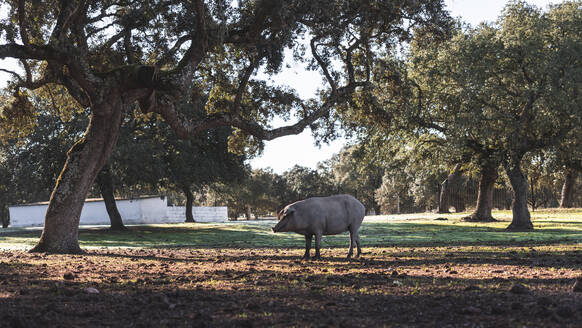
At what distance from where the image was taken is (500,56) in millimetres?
27578

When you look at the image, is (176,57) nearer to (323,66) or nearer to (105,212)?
(323,66)

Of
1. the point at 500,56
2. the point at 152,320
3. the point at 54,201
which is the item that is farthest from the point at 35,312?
the point at 500,56

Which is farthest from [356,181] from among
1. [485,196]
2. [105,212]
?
[485,196]

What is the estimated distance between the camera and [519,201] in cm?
2969

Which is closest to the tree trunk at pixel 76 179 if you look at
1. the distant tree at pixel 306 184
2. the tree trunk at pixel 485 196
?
the tree trunk at pixel 485 196

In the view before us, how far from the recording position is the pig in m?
12.6

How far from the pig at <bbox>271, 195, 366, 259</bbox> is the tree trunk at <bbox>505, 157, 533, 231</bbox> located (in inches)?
766

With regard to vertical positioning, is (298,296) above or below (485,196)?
below

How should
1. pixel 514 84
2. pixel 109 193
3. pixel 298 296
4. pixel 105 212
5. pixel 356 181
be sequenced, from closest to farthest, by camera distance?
pixel 298 296 < pixel 514 84 < pixel 109 193 < pixel 105 212 < pixel 356 181

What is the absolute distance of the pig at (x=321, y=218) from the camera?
494 inches

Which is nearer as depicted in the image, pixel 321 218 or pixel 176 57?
pixel 321 218

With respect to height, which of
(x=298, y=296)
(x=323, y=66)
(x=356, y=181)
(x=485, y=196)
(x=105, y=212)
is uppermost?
(x=323, y=66)

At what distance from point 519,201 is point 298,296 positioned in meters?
27.2

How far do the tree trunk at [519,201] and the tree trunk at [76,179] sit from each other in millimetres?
23162
